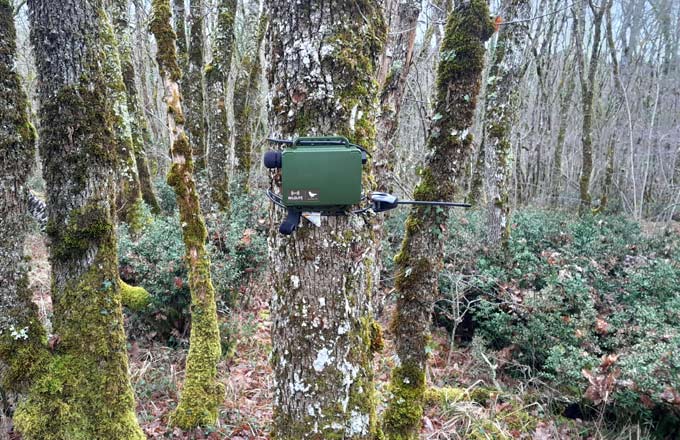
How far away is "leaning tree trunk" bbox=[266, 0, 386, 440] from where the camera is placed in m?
1.47

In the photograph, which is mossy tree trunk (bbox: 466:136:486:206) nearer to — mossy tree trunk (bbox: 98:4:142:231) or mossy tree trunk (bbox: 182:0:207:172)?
mossy tree trunk (bbox: 182:0:207:172)

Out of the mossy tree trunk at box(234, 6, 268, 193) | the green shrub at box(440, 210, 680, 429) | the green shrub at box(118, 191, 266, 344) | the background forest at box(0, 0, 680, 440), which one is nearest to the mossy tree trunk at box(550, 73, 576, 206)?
the green shrub at box(440, 210, 680, 429)

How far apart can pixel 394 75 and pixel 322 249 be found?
12.4 feet

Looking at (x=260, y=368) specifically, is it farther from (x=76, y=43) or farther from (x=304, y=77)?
(x=304, y=77)

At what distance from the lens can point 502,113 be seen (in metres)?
7.12

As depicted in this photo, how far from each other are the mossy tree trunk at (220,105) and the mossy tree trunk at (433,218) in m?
6.11

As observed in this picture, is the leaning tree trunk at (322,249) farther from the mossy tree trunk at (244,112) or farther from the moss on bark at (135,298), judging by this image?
the mossy tree trunk at (244,112)

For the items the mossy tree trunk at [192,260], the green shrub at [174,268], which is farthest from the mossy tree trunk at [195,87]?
the mossy tree trunk at [192,260]

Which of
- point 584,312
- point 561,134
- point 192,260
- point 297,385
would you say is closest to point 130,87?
point 192,260

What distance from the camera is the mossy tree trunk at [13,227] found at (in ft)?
8.50

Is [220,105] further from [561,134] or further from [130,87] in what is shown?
[561,134]

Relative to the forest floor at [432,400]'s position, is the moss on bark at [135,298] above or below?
above

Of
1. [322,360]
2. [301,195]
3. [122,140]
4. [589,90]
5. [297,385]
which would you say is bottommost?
[297,385]

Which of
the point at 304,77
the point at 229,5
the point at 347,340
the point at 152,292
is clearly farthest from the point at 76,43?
the point at 229,5
